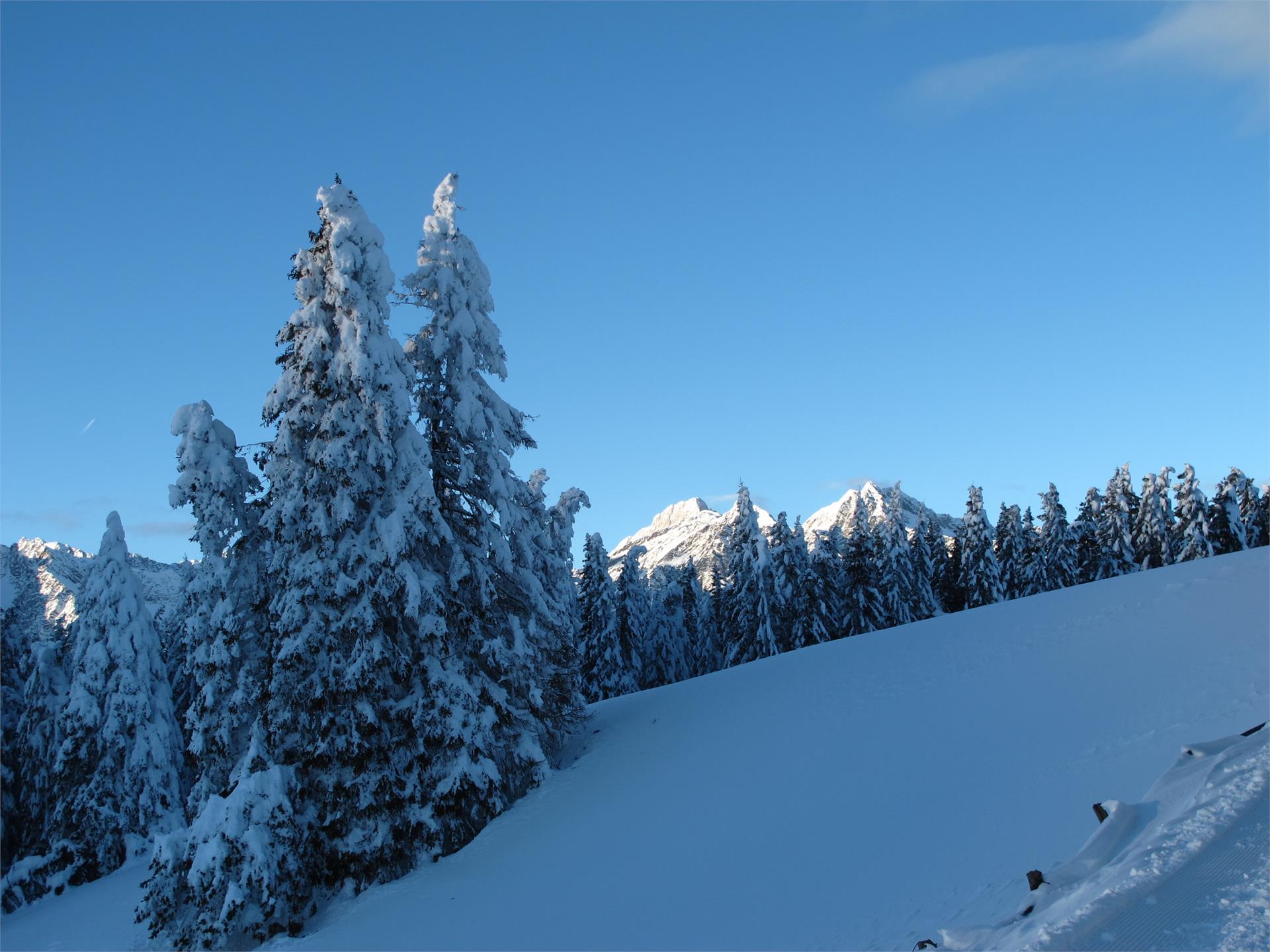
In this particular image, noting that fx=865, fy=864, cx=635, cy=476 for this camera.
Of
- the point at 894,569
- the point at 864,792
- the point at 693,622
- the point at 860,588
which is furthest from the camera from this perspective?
the point at 693,622

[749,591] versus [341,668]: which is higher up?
[749,591]

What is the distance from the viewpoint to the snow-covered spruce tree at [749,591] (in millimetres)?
49750

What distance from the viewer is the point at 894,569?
187ft

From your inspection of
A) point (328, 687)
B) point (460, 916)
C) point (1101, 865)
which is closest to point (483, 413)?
point (328, 687)

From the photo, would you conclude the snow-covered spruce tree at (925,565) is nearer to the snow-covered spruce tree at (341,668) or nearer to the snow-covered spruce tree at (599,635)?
the snow-covered spruce tree at (599,635)

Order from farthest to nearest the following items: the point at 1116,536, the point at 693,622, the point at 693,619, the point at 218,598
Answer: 1. the point at 693,619
2. the point at 693,622
3. the point at 1116,536
4. the point at 218,598

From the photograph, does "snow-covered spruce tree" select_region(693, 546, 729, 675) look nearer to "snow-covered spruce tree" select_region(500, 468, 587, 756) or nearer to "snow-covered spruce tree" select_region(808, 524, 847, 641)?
"snow-covered spruce tree" select_region(808, 524, 847, 641)

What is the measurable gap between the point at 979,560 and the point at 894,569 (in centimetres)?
632

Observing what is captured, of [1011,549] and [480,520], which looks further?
[1011,549]

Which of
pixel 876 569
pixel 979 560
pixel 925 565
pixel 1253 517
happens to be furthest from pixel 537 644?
pixel 1253 517

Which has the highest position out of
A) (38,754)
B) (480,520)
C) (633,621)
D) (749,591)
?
(480,520)

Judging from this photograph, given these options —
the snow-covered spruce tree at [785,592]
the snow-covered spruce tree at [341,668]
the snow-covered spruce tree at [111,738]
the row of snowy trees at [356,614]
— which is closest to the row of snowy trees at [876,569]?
the snow-covered spruce tree at [785,592]

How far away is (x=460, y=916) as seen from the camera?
15391 mm

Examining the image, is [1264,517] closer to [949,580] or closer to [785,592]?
[949,580]
